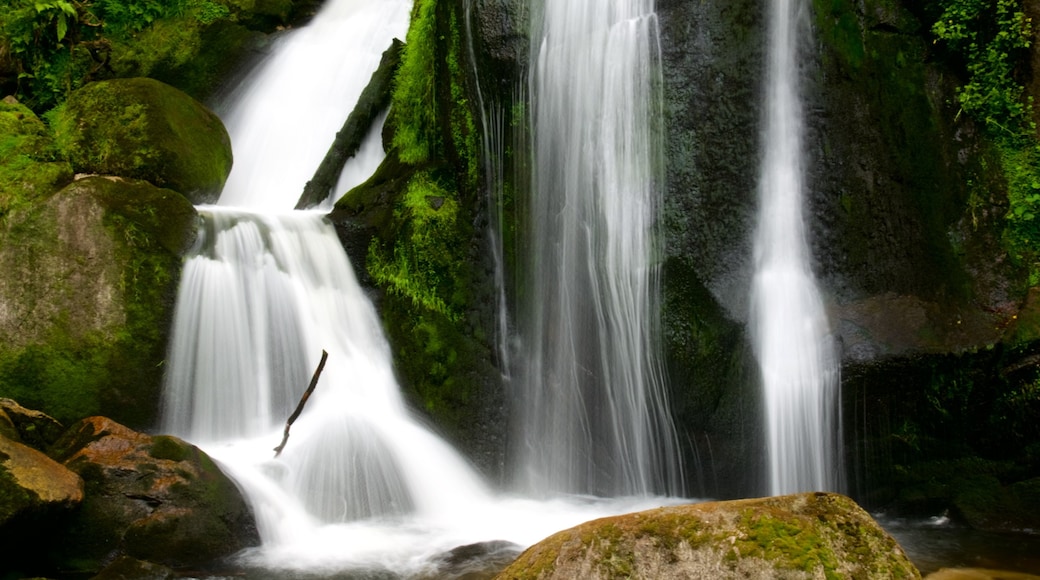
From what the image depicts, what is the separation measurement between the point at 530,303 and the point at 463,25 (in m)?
2.72

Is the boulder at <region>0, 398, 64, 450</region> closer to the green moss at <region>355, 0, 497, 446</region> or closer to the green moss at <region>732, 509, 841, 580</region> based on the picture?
the green moss at <region>355, 0, 497, 446</region>

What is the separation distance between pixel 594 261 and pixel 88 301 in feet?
13.9

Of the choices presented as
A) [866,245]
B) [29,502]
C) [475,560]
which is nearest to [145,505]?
[29,502]

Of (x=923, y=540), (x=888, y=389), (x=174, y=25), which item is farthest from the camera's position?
(x=174, y=25)

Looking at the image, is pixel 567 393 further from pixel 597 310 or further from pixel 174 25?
pixel 174 25

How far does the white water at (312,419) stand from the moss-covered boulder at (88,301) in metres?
0.21

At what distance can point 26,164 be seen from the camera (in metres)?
7.01

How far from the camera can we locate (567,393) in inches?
294

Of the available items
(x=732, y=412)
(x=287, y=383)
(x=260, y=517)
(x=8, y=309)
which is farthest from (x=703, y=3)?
(x=8, y=309)

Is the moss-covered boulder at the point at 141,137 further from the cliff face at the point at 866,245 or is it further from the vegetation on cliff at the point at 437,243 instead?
the cliff face at the point at 866,245

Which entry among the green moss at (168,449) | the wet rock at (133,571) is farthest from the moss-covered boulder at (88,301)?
the wet rock at (133,571)

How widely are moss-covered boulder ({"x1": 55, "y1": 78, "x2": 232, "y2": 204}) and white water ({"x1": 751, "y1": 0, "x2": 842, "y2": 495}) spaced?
17.6 feet

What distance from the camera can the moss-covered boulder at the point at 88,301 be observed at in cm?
631

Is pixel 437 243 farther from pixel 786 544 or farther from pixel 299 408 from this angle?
pixel 786 544
